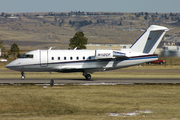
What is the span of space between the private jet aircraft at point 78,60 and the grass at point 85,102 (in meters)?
6.95

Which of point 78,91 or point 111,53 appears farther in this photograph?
point 111,53

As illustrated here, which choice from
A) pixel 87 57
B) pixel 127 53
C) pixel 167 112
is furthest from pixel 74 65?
pixel 167 112

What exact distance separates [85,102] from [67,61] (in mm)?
14607

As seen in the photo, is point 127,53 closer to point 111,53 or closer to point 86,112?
point 111,53

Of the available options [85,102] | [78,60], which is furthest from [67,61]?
[85,102]

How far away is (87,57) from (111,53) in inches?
126

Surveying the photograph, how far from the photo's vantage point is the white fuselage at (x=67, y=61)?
116 ft

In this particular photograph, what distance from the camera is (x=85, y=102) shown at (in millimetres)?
21469

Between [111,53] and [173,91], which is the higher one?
[111,53]

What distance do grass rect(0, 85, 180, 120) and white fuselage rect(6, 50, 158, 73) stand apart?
22.7 feet

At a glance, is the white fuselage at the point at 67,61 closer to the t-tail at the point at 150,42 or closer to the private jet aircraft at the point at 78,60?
the private jet aircraft at the point at 78,60

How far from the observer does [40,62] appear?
116ft

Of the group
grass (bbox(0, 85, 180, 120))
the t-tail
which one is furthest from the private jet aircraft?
grass (bbox(0, 85, 180, 120))

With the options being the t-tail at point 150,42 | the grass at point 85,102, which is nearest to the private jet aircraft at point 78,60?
the t-tail at point 150,42
